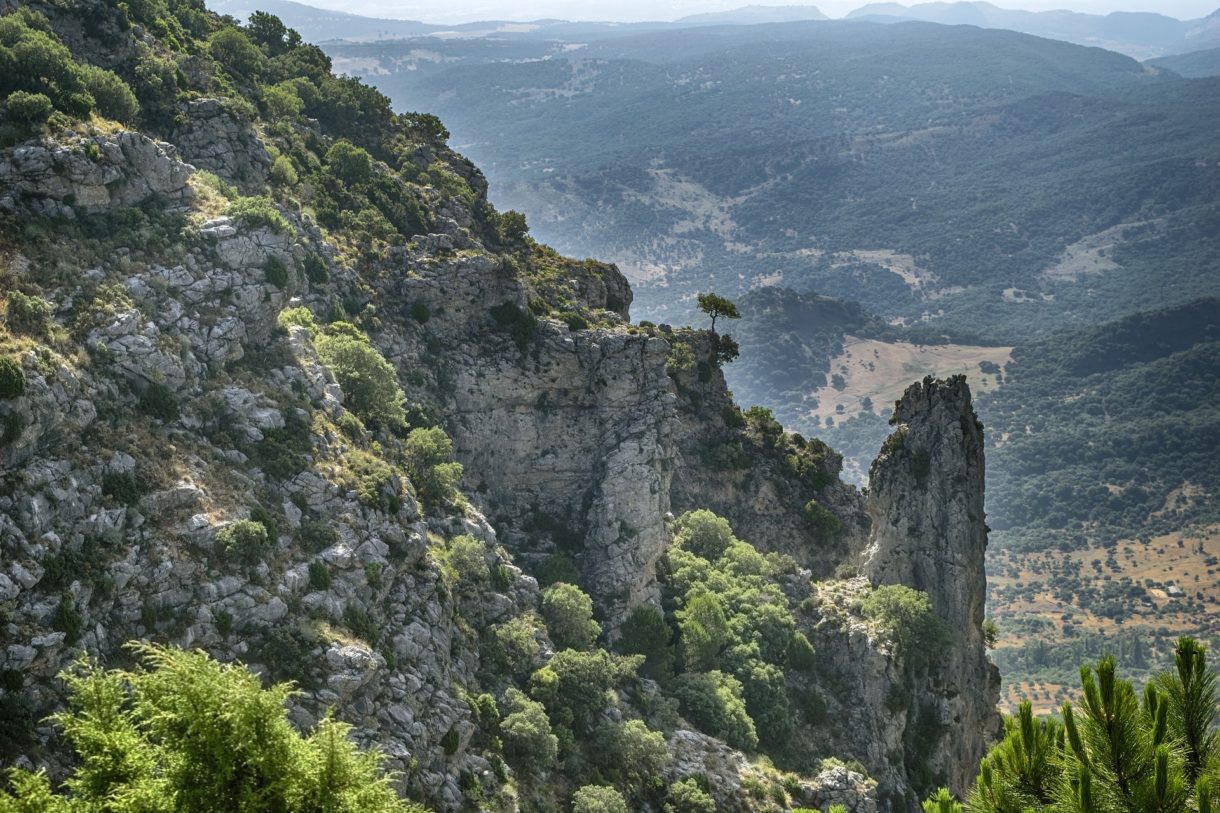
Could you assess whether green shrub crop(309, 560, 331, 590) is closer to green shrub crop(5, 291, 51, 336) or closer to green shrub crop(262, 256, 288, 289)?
green shrub crop(5, 291, 51, 336)

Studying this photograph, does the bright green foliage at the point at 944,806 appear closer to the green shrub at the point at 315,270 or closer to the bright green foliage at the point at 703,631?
the bright green foliage at the point at 703,631

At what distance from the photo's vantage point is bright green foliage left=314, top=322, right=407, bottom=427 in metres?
54.4

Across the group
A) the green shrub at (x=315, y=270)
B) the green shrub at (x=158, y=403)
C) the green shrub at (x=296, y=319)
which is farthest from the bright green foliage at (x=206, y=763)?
the green shrub at (x=315, y=270)

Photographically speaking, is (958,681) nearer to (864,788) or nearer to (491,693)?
(864,788)

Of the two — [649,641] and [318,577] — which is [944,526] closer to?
[649,641]

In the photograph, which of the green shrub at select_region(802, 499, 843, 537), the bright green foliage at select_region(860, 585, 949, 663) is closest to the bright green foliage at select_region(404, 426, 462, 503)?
the bright green foliage at select_region(860, 585, 949, 663)

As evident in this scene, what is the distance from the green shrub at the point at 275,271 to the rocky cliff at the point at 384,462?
15 centimetres

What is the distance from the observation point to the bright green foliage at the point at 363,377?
5438cm

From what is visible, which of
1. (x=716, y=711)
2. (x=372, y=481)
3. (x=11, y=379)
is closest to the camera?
(x=11, y=379)

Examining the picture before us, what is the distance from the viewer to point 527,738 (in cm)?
4672

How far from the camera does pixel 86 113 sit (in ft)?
161

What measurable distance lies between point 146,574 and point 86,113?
82.2 ft

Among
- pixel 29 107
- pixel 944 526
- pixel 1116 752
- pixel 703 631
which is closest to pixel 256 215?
pixel 29 107

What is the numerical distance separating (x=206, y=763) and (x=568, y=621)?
3586cm
